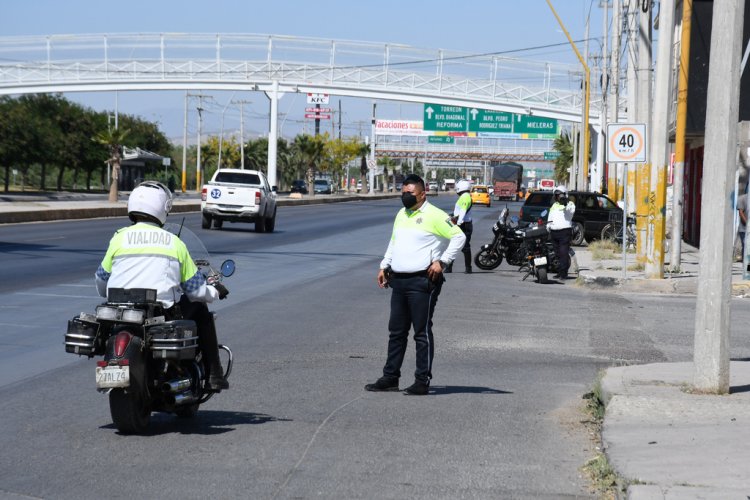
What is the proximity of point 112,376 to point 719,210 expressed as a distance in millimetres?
4848

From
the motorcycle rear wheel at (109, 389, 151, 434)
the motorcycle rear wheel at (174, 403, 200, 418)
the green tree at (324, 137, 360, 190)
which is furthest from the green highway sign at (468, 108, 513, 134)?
the motorcycle rear wheel at (109, 389, 151, 434)

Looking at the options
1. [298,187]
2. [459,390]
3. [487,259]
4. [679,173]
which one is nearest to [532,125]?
[298,187]

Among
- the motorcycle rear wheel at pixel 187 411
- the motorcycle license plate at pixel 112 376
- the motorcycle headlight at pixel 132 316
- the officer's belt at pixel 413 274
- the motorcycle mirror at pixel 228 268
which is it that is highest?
the motorcycle mirror at pixel 228 268

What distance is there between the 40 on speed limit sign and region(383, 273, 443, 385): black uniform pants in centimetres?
1344

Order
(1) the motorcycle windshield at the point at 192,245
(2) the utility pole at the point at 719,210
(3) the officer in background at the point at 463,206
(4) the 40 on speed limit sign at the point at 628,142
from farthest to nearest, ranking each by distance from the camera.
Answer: (3) the officer in background at the point at 463,206 < (4) the 40 on speed limit sign at the point at 628,142 < (2) the utility pole at the point at 719,210 < (1) the motorcycle windshield at the point at 192,245

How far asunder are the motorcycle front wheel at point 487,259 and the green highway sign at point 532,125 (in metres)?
59.3

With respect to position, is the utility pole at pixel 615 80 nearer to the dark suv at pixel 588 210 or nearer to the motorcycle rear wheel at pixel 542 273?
the dark suv at pixel 588 210

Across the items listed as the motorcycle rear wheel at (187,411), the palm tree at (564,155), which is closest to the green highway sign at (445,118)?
the palm tree at (564,155)

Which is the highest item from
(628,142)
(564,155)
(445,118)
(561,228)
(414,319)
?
(445,118)

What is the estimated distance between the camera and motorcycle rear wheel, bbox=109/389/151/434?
24.3ft

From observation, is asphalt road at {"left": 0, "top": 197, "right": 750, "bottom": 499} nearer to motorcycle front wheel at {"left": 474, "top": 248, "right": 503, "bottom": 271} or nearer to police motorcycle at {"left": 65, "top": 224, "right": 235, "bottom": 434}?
police motorcycle at {"left": 65, "top": 224, "right": 235, "bottom": 434}

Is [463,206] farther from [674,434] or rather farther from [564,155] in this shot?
[564,155]

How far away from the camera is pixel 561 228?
23.1 metres

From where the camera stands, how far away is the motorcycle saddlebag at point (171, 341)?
7.31 m
